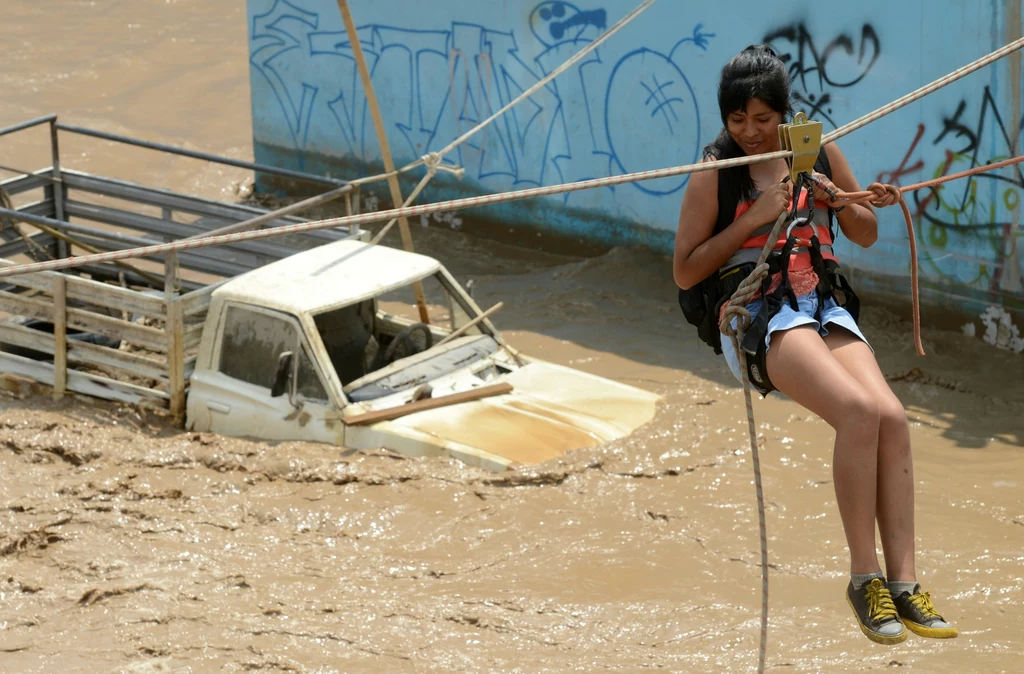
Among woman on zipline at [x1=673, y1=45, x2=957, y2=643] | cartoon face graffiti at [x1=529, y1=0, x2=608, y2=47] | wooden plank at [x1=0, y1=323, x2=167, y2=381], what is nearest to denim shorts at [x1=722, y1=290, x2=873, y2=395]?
woman on zipline at [x1=673, y1=45, x2=957, y2=643]

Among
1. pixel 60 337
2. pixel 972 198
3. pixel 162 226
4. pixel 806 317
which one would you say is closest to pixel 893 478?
pixel 806 317

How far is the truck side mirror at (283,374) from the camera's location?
7352 millimetres

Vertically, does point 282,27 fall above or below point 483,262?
above

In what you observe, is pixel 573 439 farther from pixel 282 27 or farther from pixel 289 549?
pixel 282 27

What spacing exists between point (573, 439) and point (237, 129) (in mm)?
11123

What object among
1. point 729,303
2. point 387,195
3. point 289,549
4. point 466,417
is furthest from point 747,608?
point 387,195

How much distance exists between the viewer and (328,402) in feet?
24.6

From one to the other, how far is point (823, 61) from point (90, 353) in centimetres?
608

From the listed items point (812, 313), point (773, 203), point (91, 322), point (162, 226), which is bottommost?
point (91, 322)

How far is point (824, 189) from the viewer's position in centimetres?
407

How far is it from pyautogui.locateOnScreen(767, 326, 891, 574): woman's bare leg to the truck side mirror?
157 inches

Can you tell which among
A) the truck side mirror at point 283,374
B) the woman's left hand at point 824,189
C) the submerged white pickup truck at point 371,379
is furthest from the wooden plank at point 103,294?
the woman's left hand at point 824,189

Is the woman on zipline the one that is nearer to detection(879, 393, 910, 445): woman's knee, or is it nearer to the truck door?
detection(879, 393, 910, 445): woman's knee

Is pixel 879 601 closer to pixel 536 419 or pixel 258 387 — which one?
pixel 536 419
